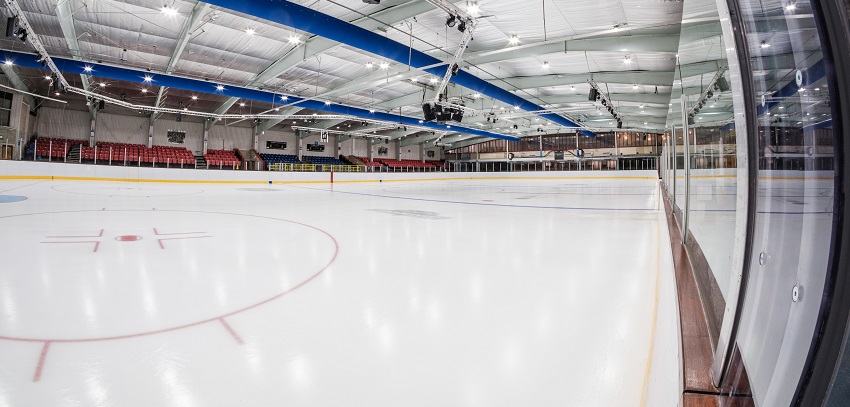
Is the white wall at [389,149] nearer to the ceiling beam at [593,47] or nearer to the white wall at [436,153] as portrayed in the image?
the white wall at [436,153]

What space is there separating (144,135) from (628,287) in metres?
32.1

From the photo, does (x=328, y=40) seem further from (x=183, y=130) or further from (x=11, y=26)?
(x=183, y=130)

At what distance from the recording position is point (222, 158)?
26.9 meters

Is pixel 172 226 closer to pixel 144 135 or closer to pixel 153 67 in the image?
pixel 153 67

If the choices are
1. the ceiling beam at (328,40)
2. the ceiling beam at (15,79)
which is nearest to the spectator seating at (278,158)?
the ceiling beam at (15,79)

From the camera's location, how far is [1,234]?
379 centimetres

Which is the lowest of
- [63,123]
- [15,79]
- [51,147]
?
[51,147]

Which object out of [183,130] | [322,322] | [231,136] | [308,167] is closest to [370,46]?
[322,322]

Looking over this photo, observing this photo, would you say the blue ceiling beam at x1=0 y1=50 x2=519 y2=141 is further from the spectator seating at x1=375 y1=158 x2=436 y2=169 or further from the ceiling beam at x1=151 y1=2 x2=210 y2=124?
the spectator seating at x1=375 y1=158 x2=436 y2=169

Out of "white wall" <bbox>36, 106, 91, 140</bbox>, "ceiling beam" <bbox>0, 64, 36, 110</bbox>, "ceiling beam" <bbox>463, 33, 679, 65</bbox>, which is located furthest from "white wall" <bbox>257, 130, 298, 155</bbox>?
"ceiling beam" <bbox>463, 33, 679, 65</bbox>

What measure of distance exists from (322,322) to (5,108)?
85.2 ft

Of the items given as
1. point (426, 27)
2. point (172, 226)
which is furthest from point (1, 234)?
point (426, 27)

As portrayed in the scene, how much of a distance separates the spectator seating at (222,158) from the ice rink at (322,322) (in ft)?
80.0

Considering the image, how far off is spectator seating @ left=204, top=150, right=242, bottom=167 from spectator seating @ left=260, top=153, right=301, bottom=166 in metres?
2.29
